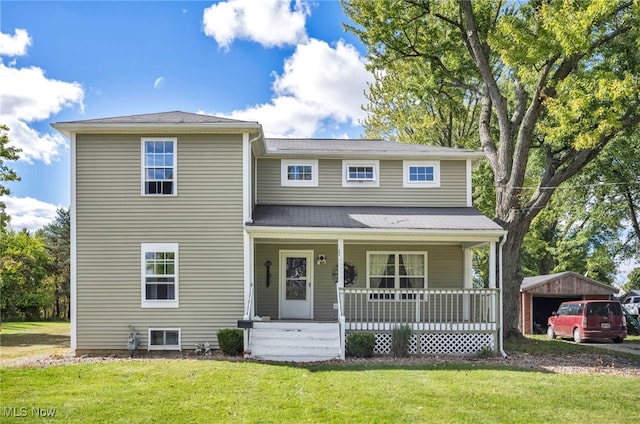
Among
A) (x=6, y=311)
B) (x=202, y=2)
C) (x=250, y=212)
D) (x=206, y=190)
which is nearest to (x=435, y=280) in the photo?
(x=250, y=212)

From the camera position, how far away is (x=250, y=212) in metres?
13.6

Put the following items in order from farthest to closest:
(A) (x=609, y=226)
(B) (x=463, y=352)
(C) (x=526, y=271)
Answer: (C) (x=526, y=271) < (A) (x=609, y=226) < (B) (x=463, y=352)

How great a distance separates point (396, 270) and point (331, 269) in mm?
1888

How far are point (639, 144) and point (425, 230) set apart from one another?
46.6 feet

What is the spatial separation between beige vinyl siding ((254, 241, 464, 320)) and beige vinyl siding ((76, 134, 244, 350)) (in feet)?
7.39

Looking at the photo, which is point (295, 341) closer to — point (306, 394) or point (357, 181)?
point (306, 394)

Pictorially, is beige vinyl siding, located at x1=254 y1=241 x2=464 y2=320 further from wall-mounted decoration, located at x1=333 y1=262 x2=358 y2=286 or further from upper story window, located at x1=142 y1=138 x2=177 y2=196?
upper story window, located at x1=142 y1=138 x2=177 y2=196

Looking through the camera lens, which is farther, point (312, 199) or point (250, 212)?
point (312, 199)

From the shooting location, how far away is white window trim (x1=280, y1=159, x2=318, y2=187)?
51.7ft

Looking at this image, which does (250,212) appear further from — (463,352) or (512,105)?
(512,105)

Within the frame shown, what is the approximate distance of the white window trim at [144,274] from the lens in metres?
13.1

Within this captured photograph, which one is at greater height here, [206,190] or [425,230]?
[206,190]

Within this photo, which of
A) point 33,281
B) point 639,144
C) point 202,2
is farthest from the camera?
point 33,281

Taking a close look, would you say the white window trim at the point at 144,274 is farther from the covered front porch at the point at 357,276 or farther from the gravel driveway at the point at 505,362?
the covered front porch at the point at 357,276
